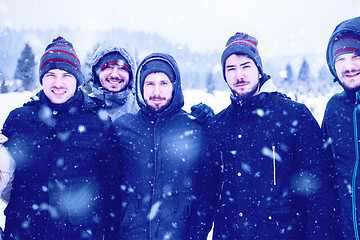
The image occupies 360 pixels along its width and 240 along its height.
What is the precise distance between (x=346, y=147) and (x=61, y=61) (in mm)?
2745

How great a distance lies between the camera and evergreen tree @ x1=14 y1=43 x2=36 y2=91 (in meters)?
32.1

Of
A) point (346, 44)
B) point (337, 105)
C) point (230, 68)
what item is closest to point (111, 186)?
point (230, 68)

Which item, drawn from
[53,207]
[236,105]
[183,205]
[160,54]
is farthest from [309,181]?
[53,207]

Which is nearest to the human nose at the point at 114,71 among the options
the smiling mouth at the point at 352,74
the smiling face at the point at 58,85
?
the smiling face at the point at 58,85

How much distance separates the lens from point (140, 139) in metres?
2.87

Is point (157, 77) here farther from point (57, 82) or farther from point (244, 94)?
point (57, 82)

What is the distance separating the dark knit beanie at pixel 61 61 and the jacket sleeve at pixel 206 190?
59.0 inches

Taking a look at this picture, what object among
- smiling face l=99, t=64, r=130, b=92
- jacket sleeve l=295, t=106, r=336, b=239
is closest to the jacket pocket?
smiling face l=99, t=64, r=130, b=92

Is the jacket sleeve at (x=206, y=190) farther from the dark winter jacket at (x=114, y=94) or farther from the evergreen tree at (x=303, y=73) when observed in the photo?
the evergreen tree at (x=303, y=73)

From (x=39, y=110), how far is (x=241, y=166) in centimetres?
193

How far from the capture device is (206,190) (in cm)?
284

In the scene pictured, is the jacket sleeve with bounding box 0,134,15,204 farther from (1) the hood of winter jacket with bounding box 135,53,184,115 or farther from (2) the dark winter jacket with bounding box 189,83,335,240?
(2) the dark winter jacket with bounding box 189,83,335,240

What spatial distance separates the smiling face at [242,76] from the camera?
2816mm

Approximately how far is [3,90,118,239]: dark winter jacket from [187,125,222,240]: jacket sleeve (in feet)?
2.70
